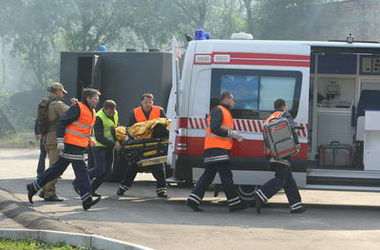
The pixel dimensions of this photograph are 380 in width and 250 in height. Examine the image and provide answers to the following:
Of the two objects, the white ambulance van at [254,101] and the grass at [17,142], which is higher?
the white ambulance van at [254,101]

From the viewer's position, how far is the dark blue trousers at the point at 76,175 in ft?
35.1

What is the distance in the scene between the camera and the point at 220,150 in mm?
11125

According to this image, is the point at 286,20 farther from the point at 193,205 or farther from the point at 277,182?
the point at 193,205

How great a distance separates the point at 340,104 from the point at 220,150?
14.2 ft

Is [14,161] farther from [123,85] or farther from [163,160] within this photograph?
[163,160]

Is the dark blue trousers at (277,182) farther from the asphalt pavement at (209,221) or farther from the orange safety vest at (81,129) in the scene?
the orange safety vest at (81,129)

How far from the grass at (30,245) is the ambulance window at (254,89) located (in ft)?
13.9

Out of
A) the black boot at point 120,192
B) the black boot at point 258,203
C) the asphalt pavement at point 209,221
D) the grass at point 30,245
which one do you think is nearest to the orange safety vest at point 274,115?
the black boot at point 258,203

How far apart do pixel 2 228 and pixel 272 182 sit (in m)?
4.03

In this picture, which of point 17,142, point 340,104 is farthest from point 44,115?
point 17,142

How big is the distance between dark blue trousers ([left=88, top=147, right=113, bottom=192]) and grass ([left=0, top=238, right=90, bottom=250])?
3.66 m

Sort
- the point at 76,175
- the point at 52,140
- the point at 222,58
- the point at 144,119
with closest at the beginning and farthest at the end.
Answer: the point at 76,175 → the point at 222,58 → the point at 52,140 → the point at 144,119

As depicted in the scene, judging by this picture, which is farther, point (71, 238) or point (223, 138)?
point (223, 138)

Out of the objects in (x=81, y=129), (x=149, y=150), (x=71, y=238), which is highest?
(x=81, y=129)
